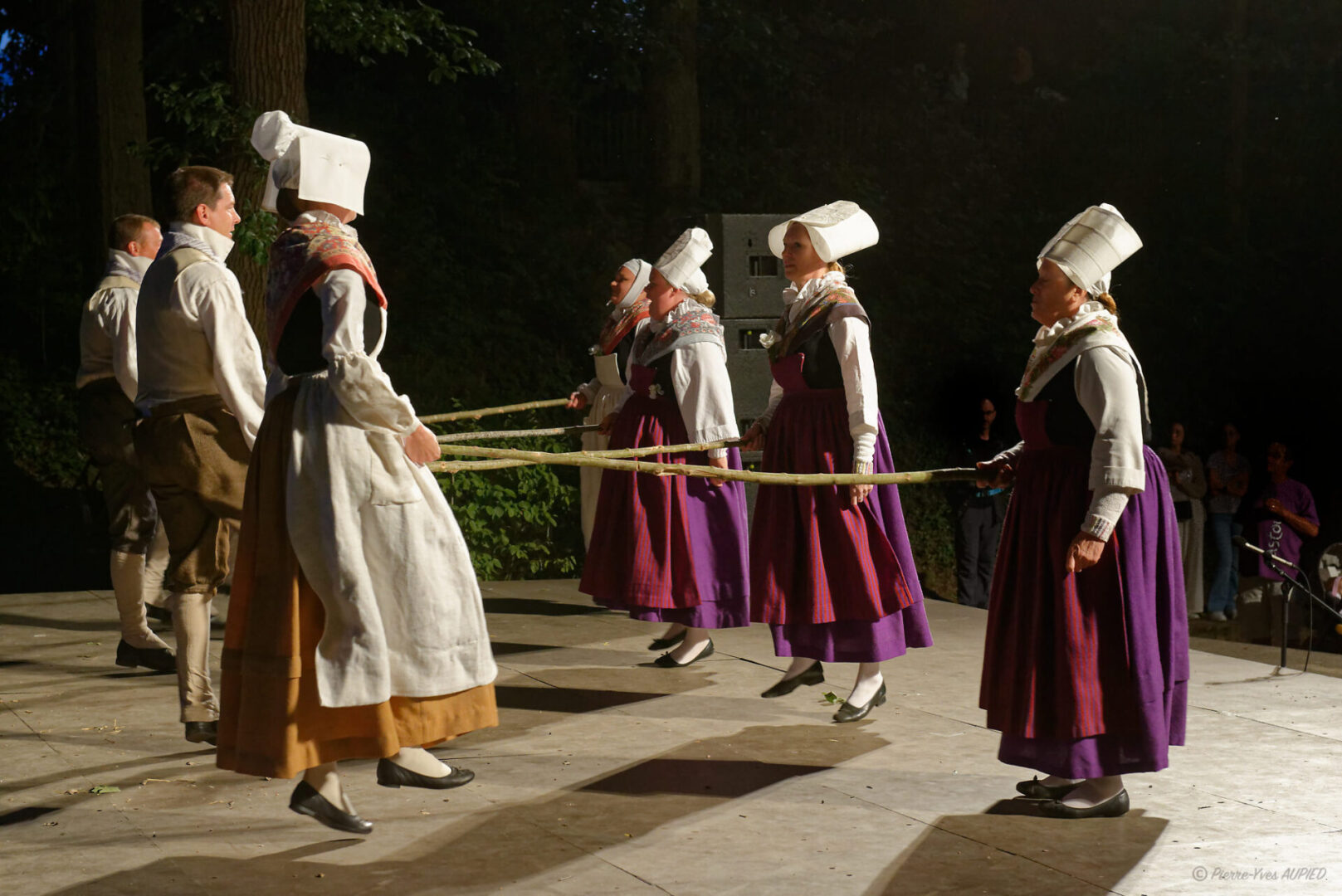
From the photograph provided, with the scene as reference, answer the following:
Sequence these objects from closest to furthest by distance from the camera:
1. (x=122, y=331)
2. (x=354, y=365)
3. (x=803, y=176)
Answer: (x=354, y=365) → (x=122, y=331) → (x=803, y=176)

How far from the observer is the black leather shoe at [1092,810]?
434cm

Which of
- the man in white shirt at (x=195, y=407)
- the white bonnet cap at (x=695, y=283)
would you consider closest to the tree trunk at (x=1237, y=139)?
A: the white bonnet cap at (x=695, y=283)

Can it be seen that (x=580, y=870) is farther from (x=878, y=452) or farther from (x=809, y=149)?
(x=809, y=149)

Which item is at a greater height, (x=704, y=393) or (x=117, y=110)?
(x=117, y=110)

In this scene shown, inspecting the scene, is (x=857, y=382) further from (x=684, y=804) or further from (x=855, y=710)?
(x=684, y=804)

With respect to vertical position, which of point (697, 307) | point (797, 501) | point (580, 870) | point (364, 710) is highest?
point (697, 307)

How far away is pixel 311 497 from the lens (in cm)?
395

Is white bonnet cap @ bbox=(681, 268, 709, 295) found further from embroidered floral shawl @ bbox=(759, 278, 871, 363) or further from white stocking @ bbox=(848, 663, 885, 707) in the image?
white stocking @ bbox=(848, 663, 885, 707)

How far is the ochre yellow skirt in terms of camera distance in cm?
391

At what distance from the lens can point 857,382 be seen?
5.49 m

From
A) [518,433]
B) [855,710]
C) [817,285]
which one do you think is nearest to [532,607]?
[518,433]

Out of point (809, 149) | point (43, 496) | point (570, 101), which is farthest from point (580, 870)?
point (809, 149)

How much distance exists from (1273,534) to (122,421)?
25.7ft

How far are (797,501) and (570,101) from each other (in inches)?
507
